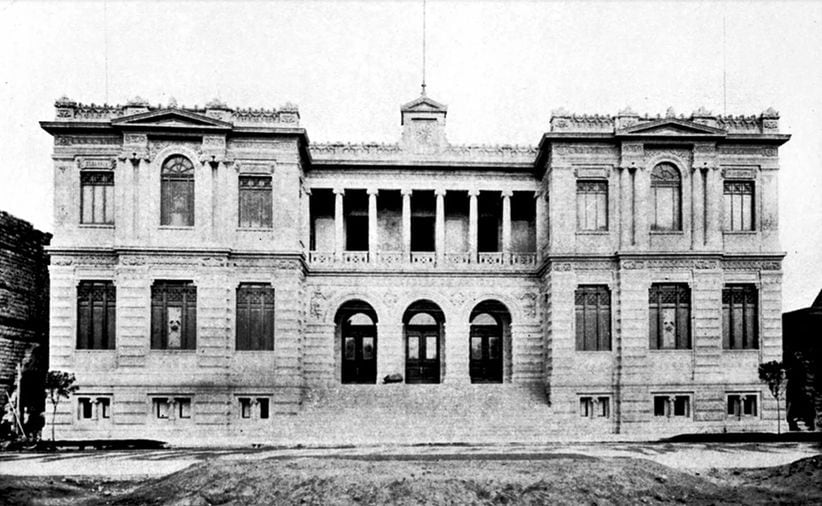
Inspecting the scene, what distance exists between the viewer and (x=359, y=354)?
3903cm

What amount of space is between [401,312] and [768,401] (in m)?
16.1

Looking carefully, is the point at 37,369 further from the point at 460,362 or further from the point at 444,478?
the point at 444,478

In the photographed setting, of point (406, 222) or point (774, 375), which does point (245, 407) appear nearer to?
point (406, 222)

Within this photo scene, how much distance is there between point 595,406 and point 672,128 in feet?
40.2

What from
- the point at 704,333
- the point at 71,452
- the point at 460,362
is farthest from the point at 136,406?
the point at 704,333

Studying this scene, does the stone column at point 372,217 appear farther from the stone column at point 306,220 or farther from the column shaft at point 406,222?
the stone column at point 306,220

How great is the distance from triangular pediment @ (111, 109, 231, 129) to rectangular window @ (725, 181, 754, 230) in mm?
21606

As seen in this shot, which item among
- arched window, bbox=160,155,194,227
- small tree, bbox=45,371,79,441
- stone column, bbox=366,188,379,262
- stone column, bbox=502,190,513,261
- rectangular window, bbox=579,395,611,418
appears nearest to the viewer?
small tree, bbox=45,371,79,441

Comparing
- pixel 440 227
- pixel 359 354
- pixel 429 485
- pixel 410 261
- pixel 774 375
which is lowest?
pixel 429 485

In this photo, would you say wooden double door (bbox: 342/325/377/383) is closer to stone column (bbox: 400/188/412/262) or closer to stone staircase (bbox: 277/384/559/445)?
stone staircase (bbox: 277/384/559/445)

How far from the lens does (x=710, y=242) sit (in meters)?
34.4

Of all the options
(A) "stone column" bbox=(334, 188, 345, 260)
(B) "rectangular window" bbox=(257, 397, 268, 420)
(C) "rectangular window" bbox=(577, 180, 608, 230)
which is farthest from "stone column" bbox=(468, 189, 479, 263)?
(B) "rectangular window" bbox=(257, 397, 268, 420)

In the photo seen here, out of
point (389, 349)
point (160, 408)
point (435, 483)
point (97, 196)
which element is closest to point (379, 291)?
Answer: point (389, 349)

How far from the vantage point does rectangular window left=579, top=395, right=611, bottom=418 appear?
33.8 m
